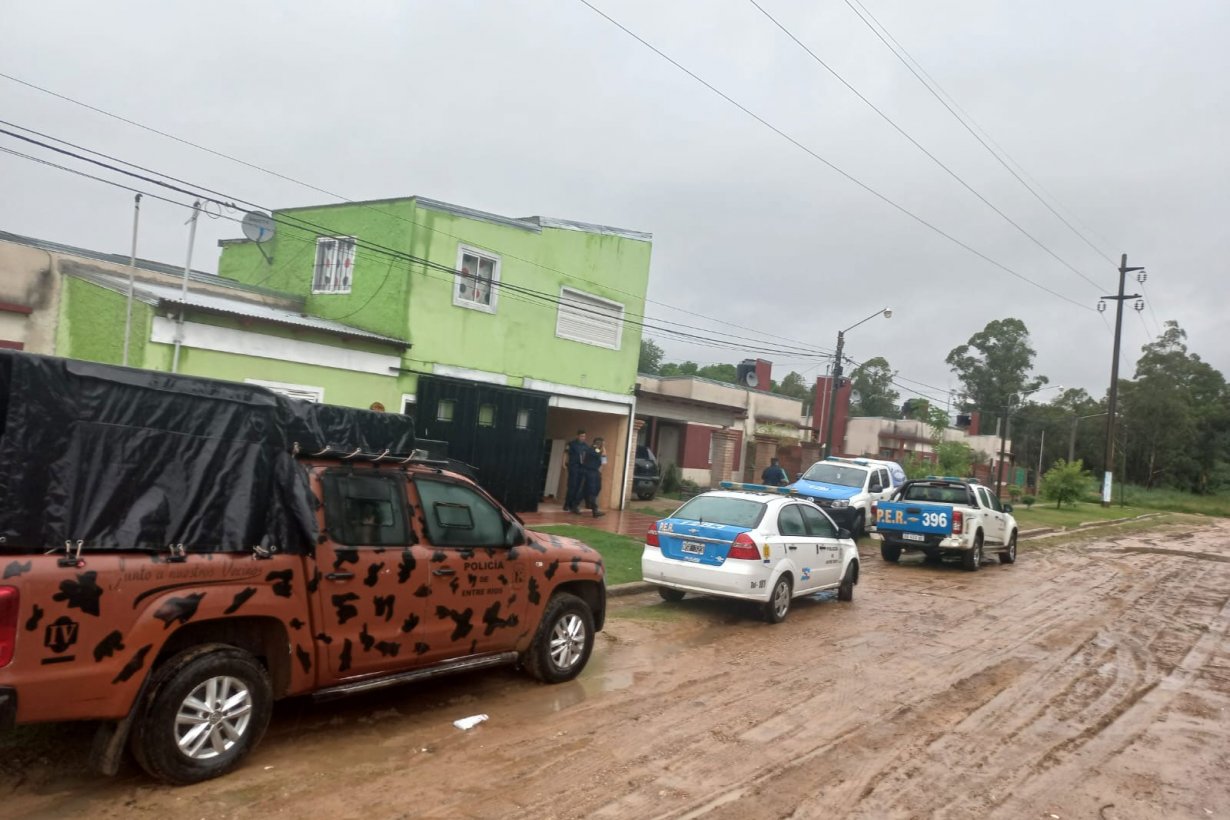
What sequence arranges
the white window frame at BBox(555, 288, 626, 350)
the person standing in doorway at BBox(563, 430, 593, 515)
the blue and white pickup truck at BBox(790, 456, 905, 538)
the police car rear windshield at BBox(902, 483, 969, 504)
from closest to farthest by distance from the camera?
the police car rear windshield at BBox(902, 483, 969, 504) → the person standing in doorway at BBox(563, 430, 593, 515) → the white window frame at BBox(555, 288, 626, 350) → the blue and white pickup truck at BBox(790, 456, 905, 538)

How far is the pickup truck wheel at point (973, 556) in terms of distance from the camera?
16.6 metres

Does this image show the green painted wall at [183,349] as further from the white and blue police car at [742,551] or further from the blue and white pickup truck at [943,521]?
the blue and white pickup truck at [943,521]

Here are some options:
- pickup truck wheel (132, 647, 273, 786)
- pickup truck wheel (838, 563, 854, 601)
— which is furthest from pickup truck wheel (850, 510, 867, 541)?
pickup truck wheel (132, 647, 273, 786)

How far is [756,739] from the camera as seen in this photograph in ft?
20.2

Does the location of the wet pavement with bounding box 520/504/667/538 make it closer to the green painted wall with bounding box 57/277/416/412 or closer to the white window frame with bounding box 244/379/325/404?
the green painted wall with bounding box 57/277/416/412

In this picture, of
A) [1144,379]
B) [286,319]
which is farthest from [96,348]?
[1144,379]

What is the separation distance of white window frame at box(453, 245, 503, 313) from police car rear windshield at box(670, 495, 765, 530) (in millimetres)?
8272

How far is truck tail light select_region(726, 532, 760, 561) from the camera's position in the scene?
33.0 ft

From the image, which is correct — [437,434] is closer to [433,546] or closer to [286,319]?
[286,319]

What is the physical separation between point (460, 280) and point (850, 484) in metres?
10.3

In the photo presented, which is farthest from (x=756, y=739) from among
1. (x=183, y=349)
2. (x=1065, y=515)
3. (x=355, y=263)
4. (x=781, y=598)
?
(x=1065, y=515)

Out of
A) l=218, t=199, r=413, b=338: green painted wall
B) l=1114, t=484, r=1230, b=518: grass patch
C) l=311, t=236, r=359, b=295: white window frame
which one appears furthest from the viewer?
l=1114, t=484, r=1230, b=518: grass patch

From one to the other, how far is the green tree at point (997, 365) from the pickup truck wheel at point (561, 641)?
76.6m

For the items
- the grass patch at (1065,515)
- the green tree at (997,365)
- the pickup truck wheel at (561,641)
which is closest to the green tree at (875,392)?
the green tree at (997,365)
